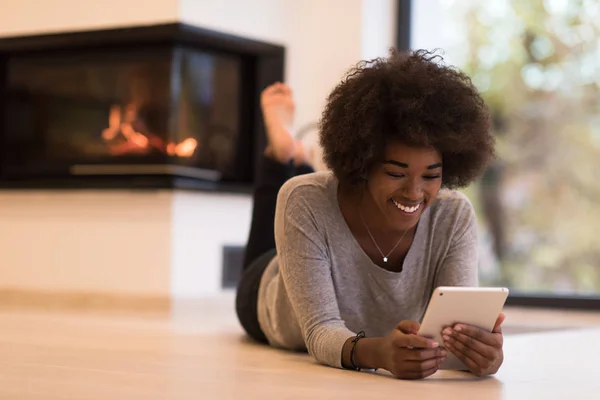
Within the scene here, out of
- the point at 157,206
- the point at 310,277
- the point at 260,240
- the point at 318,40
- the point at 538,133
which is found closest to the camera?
the point at 310,277

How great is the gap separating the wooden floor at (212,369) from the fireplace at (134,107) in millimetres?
1121

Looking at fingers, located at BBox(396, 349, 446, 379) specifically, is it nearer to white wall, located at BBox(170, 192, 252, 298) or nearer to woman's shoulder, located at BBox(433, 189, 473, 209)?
woman's shoulder, located at BBox(433, 189, 473, 209)

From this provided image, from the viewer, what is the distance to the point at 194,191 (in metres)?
4.46

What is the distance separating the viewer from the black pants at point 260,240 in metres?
2.83

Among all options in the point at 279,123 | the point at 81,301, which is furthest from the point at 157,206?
the point at 279,123

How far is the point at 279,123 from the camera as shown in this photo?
3.16 metres

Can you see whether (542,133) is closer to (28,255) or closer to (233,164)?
(233,164)

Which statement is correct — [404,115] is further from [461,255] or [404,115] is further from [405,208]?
[461,255]

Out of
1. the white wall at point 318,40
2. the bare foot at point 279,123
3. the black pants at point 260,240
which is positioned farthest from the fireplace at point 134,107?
the black pants at point 260,240

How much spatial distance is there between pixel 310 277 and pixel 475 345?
389 millimetres

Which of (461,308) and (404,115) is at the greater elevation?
(404,115)

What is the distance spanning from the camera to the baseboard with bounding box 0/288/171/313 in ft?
14.5

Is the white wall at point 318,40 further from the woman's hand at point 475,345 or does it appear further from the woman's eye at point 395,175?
the woman's hand at point 475,345

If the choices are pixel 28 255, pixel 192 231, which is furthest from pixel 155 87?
pixel 28 255
